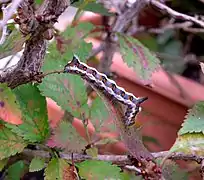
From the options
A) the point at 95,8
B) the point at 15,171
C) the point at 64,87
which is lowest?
the point at 15,171

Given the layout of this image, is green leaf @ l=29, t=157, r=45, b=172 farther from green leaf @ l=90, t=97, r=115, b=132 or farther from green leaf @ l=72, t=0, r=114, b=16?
green leaf @ l=72, t=0, r=114, b=16

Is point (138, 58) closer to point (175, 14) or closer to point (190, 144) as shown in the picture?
point (175, 14)

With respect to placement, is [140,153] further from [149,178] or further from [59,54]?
[59,54]

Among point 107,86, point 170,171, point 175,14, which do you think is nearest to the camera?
point 107,86

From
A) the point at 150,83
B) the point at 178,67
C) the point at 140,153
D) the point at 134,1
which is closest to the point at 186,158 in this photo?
the point at 140,153

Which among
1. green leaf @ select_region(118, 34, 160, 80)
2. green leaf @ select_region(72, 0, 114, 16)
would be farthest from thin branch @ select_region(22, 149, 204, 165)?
green leaf @ select_region(72, 0, 114, 16)

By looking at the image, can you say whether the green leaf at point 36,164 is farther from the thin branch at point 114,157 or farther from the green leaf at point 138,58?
the green leaf at point 138,58

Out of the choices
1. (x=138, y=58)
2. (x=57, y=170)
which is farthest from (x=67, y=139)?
(x=138, y=58)
